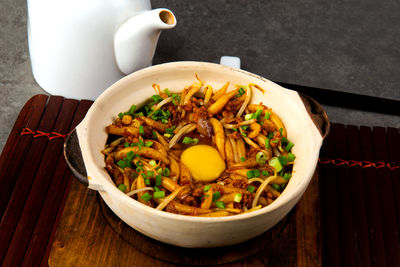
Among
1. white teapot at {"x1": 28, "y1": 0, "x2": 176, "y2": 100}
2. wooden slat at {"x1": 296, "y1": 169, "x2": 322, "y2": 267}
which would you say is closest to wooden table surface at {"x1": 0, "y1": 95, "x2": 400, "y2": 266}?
wooden slat at {"x1": 296, "y1": 169, "x2": 322, "y2": 267}

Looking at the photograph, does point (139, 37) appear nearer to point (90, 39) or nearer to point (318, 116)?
point (90, 39)

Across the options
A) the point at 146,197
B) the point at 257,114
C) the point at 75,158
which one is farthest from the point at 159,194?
the point at 257,114

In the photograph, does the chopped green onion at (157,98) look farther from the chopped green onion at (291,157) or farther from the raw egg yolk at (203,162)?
the chopped green onion at (291,157)

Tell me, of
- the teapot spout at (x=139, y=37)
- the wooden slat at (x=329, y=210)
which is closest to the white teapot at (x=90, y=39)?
the teapot spout at (x=139, y=37)

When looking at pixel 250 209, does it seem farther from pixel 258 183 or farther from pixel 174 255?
pixel 174 255

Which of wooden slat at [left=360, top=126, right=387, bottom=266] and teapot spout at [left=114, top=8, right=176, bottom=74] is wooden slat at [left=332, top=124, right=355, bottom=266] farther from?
teapot spout at [left=114, top=8, right=176, bottom=74]

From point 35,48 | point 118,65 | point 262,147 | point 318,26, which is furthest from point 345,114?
point 35,48

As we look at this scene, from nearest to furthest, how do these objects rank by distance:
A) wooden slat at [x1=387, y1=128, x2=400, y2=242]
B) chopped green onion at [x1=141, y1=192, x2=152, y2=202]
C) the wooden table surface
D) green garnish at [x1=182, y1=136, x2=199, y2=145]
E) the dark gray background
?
chopped green onion at [x1=141, y1=192, x2=152, y2=202]
the wooden table surface
green garnish at [x1=182, y1=136, x2=199, y2=145]
wooden slat at [x1=387, y1=128, x2=400, y2=242]
the dark gray background
